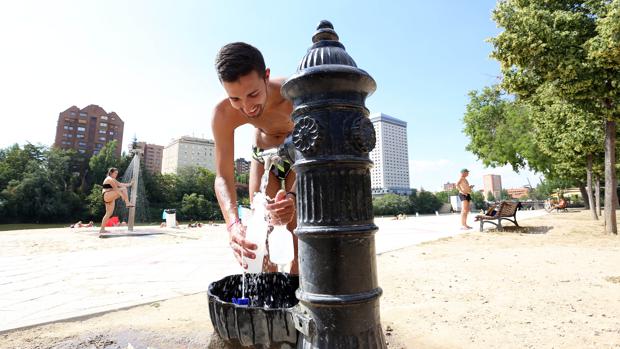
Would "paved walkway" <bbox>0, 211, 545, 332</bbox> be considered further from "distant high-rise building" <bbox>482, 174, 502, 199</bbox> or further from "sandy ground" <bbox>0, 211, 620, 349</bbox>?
"distant high-rise building" <bbox>482, 174, 502, 199</bbox>

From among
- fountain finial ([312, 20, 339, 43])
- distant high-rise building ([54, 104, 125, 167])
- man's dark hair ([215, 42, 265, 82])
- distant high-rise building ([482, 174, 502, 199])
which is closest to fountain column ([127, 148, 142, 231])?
man's dark hair ([215, 42, 265, 82])

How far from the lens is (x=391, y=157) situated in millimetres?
121812

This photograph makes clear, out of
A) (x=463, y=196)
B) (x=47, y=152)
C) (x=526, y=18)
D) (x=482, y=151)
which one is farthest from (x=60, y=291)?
(x=47, y=152)

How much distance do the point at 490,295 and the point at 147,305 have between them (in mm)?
3219

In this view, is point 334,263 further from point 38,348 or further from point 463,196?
point 463,196

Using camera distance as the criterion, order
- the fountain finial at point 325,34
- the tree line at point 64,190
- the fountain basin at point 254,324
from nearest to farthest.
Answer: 1. the fountain basin at point 254,324
2. the fountain finial at point 325,34
3. the tree line at point 64,190

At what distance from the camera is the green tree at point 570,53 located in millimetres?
6922

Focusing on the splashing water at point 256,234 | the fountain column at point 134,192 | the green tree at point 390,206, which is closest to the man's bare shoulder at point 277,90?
the splashing water at point 256,234

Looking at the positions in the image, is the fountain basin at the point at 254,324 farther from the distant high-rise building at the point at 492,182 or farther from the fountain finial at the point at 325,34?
Answer: the distant high-rise building at the point at 492,182

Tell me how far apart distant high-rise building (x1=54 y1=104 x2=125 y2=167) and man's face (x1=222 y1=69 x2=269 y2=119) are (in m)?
84.6

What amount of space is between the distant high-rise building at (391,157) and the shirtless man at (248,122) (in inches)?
4397

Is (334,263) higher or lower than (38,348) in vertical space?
higher

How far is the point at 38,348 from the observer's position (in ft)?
6.76

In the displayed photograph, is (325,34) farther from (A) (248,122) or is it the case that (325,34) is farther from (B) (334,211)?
(A) (248,122)
